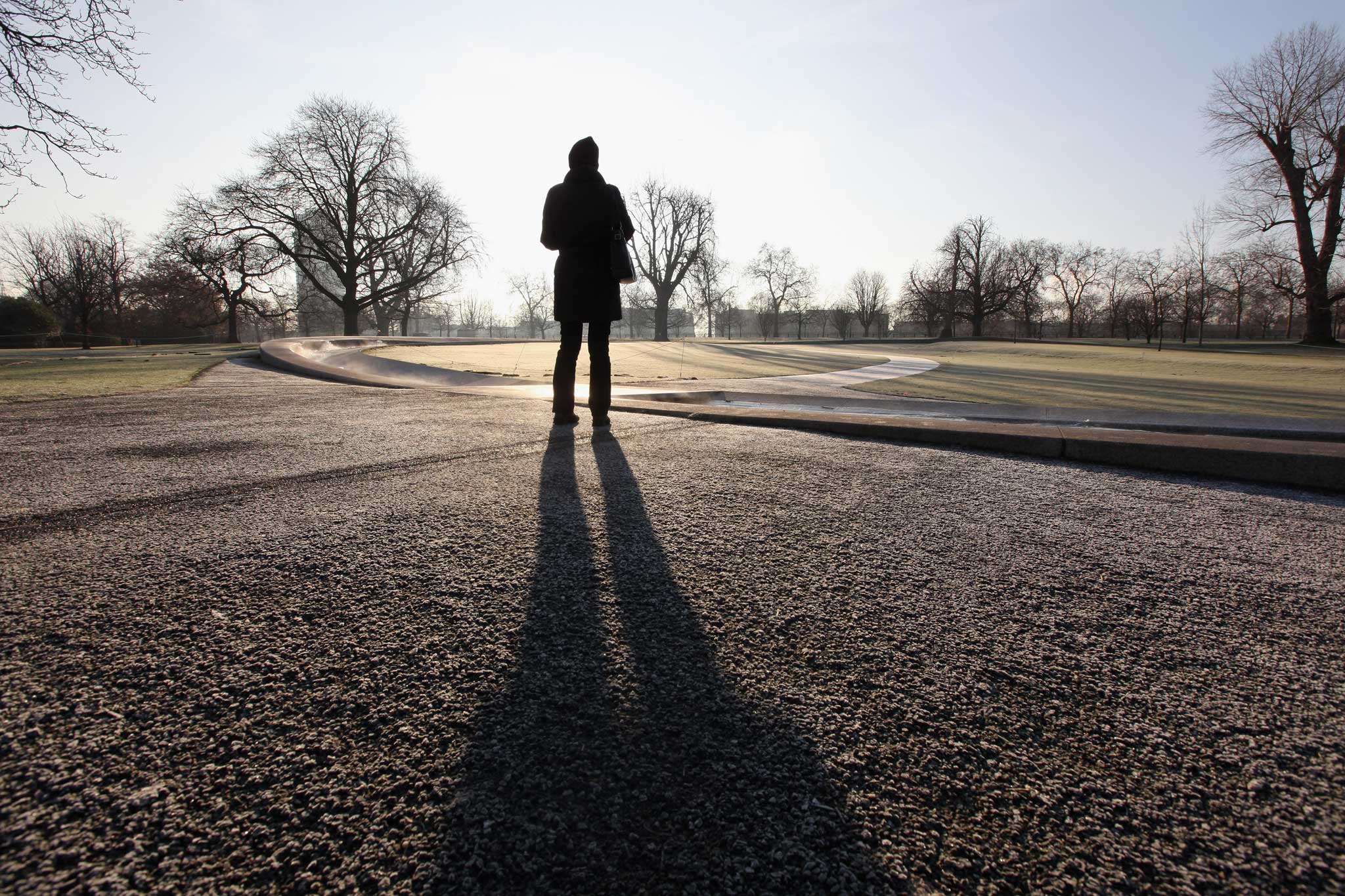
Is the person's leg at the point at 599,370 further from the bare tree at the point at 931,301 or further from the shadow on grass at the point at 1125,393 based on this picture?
the bare tree at the point at 931,301

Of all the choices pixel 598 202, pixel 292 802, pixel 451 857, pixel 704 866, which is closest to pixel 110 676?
pixel 292 802

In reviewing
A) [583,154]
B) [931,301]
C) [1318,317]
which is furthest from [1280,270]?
[583,154]

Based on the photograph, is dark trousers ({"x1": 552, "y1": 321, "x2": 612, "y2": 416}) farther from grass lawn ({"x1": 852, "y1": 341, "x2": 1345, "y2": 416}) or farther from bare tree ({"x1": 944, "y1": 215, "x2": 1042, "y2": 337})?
bare tree ({"x1": 944, "y1": 215, "x2": 1042, "y2": 337})

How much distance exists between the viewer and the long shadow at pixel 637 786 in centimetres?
74

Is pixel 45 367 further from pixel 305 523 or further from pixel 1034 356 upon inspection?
pixel 1034 356

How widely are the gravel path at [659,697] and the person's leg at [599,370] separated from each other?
1843mm

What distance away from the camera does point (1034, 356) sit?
24188 mm

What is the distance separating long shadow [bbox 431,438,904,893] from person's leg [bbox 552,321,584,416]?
9.49 feet

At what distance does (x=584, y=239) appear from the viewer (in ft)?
13.0

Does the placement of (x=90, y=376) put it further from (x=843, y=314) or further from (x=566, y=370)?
(x=843, y=314)

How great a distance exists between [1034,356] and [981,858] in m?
28.0

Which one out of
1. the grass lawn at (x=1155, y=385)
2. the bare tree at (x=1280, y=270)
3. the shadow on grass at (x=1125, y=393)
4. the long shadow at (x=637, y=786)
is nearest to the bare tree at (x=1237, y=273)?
the bare tree at (x=1280, y=270)

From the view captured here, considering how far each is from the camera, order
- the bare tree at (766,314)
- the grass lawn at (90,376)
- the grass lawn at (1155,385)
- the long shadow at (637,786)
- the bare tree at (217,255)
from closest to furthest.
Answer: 1. the long shadow at (637,786)
2. the grass lawn at (90,376)
3. the grass lawn at (1155,385)
4. the bare tree at (217,255)
5. the bare tree at (766,314)

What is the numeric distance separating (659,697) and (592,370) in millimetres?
3218
